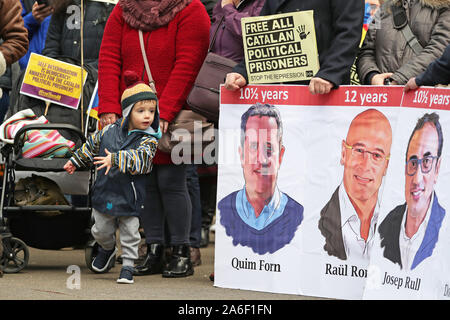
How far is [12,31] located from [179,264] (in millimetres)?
2119

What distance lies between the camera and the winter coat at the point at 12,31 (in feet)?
22.3

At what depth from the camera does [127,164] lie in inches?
237

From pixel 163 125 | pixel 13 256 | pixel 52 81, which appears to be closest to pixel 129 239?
pixel 163 125

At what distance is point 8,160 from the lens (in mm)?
6727

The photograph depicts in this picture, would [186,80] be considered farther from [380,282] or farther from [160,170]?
[380,282]

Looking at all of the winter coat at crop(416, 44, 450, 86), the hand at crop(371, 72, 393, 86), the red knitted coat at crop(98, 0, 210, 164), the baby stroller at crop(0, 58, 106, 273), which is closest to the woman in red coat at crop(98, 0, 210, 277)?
the red knitted coat at crop(98, 0, 210, 164)

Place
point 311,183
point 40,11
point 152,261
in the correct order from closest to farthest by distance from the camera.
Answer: point 311,183
point 152,261
point 40,11

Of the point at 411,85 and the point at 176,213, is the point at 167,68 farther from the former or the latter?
the point at 411,85

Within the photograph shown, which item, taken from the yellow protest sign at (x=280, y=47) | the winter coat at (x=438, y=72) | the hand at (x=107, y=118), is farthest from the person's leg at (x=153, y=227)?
the winter coat at (x=438, y=72)

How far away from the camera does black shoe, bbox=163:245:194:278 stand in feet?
21.2

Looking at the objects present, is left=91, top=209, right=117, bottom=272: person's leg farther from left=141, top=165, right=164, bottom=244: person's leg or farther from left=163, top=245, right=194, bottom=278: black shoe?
left=163, top=245, right=194, bottom=278: black shoe

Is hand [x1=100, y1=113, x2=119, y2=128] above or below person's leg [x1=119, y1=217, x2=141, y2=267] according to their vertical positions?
above

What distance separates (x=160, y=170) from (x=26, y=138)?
107 cm

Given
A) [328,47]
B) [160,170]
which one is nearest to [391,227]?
[328,47]
